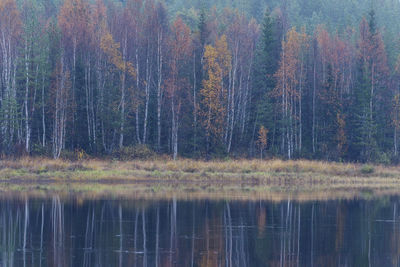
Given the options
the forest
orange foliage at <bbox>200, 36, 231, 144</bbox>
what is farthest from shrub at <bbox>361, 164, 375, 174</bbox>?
orange foliage at <bbox>200, 36, 231, 144</bbox>

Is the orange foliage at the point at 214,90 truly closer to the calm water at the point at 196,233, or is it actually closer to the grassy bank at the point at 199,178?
the grassy bank at the point at 199,178

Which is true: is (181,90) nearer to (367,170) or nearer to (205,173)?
(205,173)

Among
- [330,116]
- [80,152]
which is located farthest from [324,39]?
[80,152]

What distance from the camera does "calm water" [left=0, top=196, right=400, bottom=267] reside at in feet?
57.2

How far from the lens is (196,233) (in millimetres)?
21953

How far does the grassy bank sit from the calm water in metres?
5.98

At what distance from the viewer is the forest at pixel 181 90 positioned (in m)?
51.9

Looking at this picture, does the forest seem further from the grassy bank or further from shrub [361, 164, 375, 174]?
shrub [361, 164, 375, 174]

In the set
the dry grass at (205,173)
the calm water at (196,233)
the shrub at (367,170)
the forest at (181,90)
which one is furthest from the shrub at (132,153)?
the calm water at (196,233)

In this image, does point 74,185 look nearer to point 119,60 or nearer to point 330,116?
point 119,60

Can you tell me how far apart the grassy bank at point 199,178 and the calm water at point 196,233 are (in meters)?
5.98

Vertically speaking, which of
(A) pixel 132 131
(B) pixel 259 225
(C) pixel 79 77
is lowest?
(B) pixel 259 225

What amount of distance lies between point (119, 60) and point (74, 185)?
1775 centimetres

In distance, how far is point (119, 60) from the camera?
54812 mm
